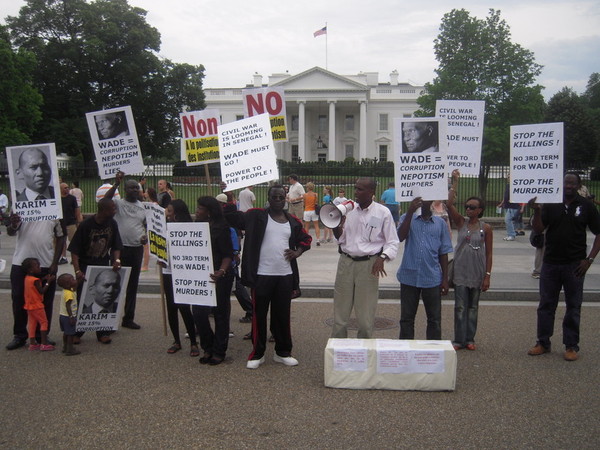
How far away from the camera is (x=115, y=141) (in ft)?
27.9

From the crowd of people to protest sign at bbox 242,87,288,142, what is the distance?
11.6ft

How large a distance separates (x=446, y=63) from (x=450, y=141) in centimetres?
2442

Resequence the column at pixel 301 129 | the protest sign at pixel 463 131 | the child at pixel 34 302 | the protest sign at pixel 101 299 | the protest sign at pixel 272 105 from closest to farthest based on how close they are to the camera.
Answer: the child at pixel 34 302, the protest sign at pixel 101 299, the protest sign at pixel 463 131, the protest sign at pixel 272 105, the column at pixel 301 129

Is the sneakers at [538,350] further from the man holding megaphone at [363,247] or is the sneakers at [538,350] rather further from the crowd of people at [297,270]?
the man holding megaphone at [363,247]

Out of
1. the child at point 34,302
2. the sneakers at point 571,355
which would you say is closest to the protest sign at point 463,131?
the sneakers at point 571,355

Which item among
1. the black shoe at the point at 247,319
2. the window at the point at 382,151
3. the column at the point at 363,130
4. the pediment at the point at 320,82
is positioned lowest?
the black shoe at the point at 247,319

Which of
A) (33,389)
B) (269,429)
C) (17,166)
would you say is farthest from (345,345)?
(17,166)

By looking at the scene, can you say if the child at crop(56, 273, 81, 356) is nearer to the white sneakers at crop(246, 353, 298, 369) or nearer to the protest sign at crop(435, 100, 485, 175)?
the white sneakers at crop(246, 353, 298, 369)

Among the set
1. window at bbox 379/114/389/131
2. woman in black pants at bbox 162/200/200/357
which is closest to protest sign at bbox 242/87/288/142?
woman in black pants at bbox 162/200/200/357

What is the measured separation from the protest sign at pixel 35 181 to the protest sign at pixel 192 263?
157cm

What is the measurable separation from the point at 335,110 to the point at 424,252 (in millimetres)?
74735

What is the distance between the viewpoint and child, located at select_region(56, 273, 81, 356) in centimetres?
623

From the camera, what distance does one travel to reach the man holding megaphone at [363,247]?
5.62 metres

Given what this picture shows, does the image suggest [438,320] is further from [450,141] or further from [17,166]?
[17,166]
